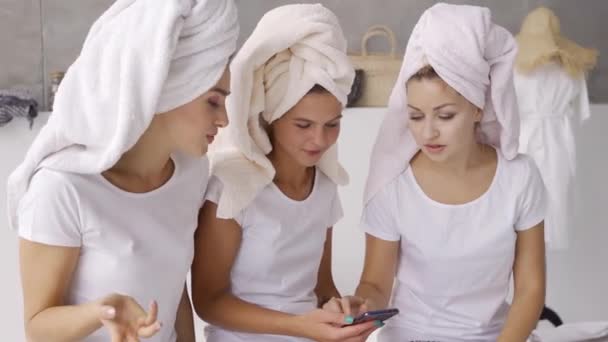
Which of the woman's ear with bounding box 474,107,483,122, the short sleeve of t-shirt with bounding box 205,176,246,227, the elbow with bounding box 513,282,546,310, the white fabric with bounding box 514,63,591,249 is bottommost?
the white fabric with bounding box 514,63,591,249

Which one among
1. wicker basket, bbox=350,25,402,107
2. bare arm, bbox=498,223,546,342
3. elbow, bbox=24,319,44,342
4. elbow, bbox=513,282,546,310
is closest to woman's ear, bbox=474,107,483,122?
→ bare arm, bbox=498,223,546,342

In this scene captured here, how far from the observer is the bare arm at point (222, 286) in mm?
1675

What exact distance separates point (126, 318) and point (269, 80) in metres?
0.64

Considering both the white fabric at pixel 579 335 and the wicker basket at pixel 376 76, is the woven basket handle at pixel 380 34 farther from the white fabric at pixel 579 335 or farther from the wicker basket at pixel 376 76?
the white fabric at pixel 579 335

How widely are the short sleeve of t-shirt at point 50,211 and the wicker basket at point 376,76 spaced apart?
73.2 inches

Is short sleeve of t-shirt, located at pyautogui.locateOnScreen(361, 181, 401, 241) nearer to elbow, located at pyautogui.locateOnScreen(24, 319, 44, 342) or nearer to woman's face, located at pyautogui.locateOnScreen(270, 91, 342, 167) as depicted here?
woman's face, located at pyautogui.locateOnScreen(270, 91, 342, 167)

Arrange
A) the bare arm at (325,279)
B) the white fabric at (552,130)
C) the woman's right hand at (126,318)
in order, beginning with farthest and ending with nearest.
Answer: the white fabric at (552,130)
the bare arm at (325,279)
the woman's right hand at (126,318)

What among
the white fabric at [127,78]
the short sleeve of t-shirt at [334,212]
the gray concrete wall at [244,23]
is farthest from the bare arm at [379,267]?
the gray concrete wall at [244,23]

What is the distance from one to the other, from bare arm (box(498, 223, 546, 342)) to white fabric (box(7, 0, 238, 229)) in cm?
75

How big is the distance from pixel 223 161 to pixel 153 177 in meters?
0.19

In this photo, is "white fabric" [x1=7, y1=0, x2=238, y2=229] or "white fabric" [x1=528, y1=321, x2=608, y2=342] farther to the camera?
"white fabric" [x1=528, y1=321, x2=608, y2=342]

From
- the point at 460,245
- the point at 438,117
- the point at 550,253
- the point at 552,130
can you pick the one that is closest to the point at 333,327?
the point at 460,245

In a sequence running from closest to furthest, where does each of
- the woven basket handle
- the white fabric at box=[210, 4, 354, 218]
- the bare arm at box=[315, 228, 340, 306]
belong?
the white fabric at box=[210, 4, 354, 218]
the bare arm at box=[315, 228, 340, 306]
the woven basket handle

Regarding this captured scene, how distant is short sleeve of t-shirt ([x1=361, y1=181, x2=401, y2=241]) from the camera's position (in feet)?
5.93
